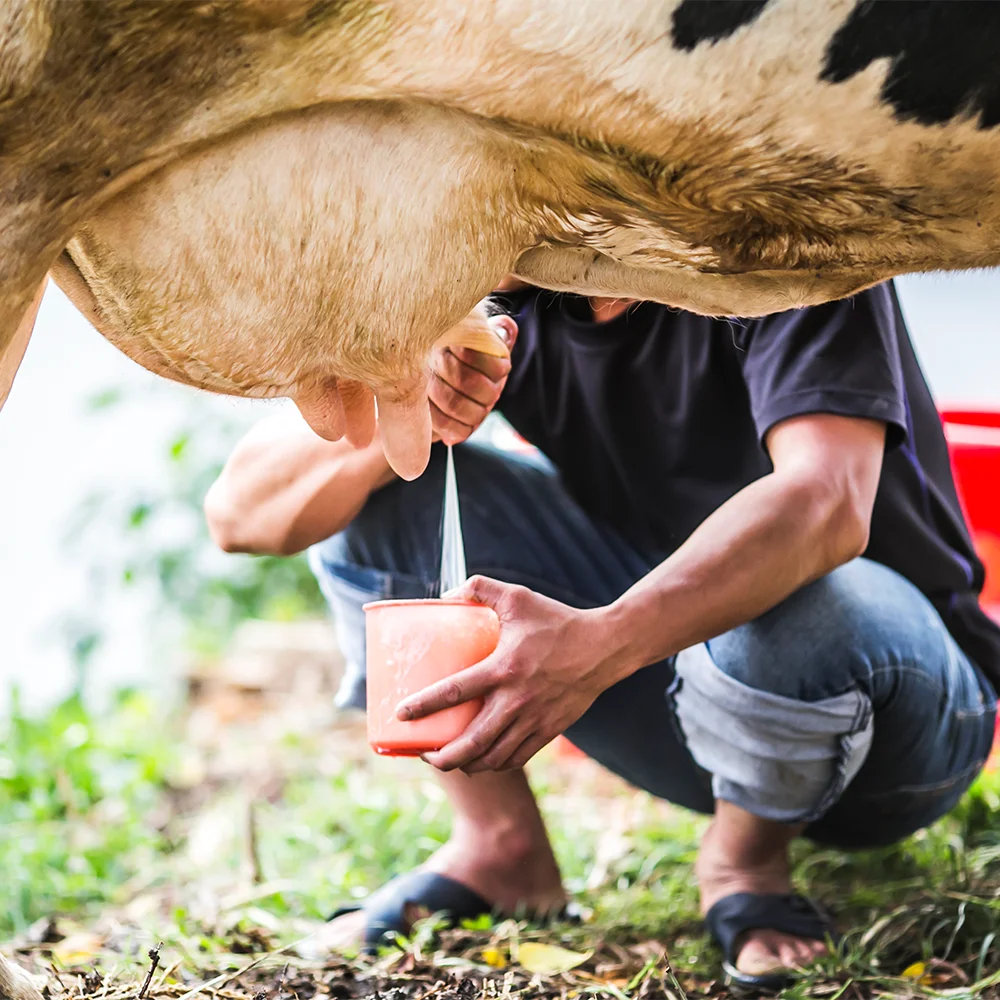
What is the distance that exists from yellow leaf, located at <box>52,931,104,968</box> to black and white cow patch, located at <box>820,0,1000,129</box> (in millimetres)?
1153

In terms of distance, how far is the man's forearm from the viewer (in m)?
1.20

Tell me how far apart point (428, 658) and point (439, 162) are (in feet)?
1.47

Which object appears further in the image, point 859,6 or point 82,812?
point 82,812

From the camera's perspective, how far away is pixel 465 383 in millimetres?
1343

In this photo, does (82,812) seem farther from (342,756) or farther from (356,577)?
(356,577)

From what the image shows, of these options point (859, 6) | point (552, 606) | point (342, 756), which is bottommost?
point (342, 756)

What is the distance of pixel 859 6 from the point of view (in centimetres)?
82

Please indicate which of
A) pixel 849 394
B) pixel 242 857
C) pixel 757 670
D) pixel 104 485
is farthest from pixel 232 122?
pixel 104 485

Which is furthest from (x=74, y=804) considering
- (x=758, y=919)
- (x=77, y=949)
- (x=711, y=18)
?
(x=711, y=18)

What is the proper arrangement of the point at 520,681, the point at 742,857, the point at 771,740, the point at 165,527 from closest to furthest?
the point at 520,681, the point at 771,740, the point at 742,857, the point at 165,527

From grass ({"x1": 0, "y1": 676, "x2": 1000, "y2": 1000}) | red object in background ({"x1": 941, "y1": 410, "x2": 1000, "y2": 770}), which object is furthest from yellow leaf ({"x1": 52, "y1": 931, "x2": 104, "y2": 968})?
red object in background ({"x1": 941, "y1": 410, "x2": 1000, "y2": 770})

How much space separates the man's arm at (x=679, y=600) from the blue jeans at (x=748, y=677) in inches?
6.3

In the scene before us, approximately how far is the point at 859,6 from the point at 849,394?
58 centimetres

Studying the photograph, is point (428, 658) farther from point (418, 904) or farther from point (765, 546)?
point (418, 904)
